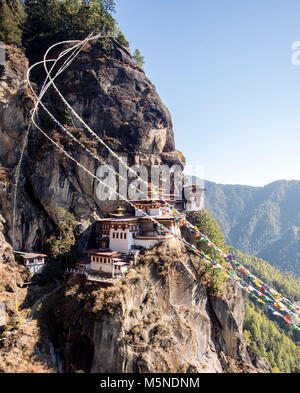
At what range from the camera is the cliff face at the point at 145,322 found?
69.0 ft

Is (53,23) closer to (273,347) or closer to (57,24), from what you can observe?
(57,24)

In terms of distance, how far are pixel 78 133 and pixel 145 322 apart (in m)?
26.3

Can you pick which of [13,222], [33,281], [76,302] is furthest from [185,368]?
[13,222]

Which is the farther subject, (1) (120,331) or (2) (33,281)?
(2) (33,281)

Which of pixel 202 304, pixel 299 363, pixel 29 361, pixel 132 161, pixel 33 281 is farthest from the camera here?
pixel 299 363

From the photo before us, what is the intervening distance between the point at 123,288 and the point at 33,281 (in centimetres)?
1177

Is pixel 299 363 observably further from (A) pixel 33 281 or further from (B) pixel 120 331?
(A) pixel 33 281

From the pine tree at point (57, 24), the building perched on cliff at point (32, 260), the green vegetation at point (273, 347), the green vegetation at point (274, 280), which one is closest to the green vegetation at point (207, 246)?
the building perched on cliff at point (32, 260)

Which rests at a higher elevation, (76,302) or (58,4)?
(58,4)

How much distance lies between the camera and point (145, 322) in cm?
2362

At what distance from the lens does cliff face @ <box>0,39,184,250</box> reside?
29734mm

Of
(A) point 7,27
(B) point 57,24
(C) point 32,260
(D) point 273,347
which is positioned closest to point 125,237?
(C) point 32,260

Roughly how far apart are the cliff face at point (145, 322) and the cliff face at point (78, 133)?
1002 centimetres

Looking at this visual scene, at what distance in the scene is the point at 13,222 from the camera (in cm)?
2805
